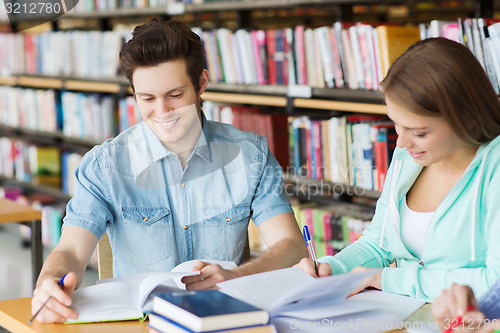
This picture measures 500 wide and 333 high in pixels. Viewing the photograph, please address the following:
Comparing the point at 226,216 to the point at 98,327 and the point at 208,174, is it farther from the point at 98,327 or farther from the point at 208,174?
the point at 98,327

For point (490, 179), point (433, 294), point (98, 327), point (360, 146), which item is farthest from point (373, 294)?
point (360, 146)

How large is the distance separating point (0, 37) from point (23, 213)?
9.91ft

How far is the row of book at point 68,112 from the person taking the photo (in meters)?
4.07

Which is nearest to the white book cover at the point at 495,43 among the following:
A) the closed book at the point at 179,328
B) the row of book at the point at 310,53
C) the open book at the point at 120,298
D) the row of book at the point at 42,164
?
the row of book at the point at 310,53

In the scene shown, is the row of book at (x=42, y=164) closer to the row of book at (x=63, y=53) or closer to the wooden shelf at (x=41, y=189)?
the wooden shelf at (x=41, y=189)

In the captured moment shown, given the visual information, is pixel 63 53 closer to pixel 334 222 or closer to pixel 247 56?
pixel 247 56

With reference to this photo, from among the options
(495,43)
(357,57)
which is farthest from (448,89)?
(357,57)

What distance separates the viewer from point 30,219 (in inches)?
98.9

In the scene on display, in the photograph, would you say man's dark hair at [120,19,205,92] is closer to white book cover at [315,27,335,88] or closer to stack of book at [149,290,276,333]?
stack of book at [149,290,276,333]

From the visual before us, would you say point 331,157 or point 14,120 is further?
point 14,120

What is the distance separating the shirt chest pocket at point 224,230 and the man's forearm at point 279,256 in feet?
0.52

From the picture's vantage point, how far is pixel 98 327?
4.02ft

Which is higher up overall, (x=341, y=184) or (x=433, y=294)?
(x=433, y=294)

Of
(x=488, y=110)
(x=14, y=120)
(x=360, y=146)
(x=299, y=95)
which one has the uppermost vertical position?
(x=488, y=110)
